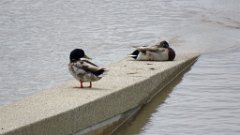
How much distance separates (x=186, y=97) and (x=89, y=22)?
8425 mm

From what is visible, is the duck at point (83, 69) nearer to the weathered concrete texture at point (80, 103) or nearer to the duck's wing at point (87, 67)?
the duck's wing at point (87, 67)

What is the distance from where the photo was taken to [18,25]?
55.2 ft

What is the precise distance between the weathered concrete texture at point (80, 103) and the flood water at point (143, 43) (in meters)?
0.31

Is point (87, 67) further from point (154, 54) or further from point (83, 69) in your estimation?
point (154, 54)

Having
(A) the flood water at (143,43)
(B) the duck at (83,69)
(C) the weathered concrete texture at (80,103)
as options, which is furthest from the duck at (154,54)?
(B) the duck at (83,69)

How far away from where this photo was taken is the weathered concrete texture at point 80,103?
21.2 feet

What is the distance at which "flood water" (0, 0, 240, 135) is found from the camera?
329 inches

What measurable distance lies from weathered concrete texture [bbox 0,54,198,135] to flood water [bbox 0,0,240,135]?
307mm

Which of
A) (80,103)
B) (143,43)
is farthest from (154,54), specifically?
(80,103)

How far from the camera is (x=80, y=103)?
23.5 feet

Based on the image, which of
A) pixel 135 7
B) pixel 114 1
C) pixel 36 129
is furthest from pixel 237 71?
pixel 114 1

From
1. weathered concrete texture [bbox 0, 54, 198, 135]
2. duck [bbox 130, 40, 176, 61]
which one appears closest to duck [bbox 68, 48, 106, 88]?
weathered concrete texture [bbox 0, 54, 198, 135]

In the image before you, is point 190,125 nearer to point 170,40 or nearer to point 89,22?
point 170,40

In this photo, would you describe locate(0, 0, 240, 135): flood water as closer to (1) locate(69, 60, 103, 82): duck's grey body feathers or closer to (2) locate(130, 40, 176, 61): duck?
(2) locate(130, 40, 176, 61): duck
